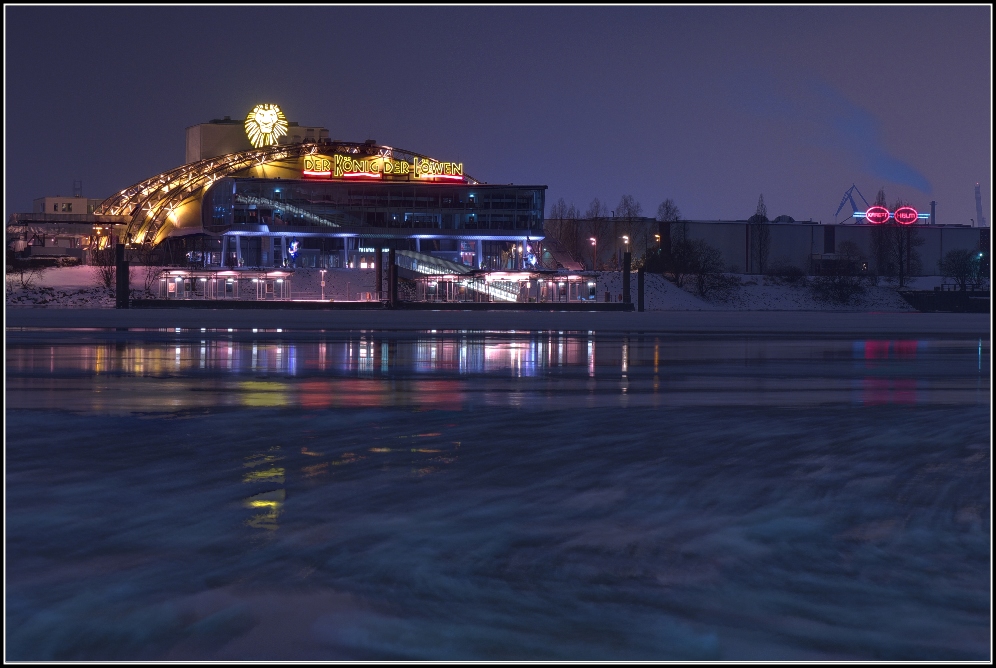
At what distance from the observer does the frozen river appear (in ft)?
20.2

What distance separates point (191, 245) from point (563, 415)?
421 ft

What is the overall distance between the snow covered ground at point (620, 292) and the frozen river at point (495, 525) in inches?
2899

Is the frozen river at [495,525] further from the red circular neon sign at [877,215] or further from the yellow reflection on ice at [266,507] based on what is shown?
the red circular neon sign at [877,215]

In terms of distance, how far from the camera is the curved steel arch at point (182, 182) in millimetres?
134500

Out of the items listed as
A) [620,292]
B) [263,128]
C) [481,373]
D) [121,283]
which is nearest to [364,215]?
[263,128]

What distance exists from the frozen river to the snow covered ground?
73635 millimetres

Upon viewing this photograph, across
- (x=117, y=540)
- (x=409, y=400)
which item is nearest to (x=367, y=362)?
(x=409, y=400)

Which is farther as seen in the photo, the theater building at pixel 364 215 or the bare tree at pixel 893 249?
the bare tree at pixel 893 249

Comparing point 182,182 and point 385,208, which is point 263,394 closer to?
point 385,208

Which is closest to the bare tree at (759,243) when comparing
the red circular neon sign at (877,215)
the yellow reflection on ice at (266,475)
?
the red circular neon sign at (877,215)

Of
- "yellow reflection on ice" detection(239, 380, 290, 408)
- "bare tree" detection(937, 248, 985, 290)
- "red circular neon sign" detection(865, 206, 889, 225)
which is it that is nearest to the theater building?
"red circular neon sign" detection(865, 206, 889, 225)

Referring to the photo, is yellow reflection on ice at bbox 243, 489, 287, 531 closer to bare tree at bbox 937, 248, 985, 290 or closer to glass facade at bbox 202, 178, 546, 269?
bare tree at bbox 937, 248, 985, 290

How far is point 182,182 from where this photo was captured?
14062 cm

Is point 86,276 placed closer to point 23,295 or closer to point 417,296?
point 23,295
